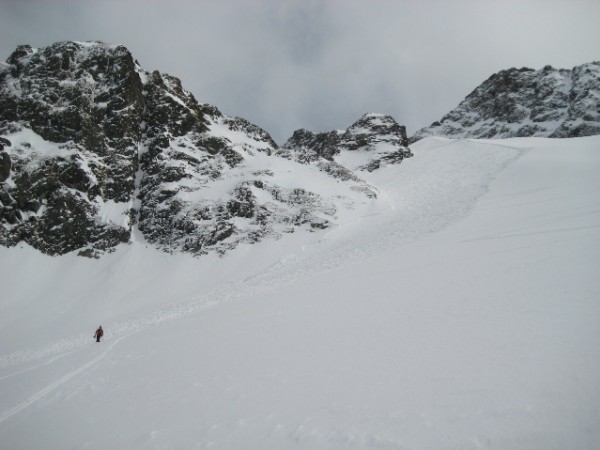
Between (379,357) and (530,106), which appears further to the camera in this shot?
(530,106)

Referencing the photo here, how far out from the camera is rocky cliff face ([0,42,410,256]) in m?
45.4

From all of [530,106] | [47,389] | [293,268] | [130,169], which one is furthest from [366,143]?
[47,389]

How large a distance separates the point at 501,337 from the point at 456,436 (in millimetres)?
3847

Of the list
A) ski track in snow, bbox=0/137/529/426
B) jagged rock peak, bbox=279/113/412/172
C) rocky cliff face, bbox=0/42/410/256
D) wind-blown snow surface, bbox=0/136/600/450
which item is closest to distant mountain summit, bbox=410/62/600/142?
jagged rock peak, bbox=279/113/412/172

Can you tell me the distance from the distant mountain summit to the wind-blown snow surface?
105392mm

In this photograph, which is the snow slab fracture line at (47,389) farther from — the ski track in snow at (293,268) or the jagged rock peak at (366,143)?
the jagged rock peak at (366,143)

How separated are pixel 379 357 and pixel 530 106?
151 metres

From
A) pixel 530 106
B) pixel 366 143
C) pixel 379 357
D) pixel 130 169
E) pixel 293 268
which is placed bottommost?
pixel 379 357

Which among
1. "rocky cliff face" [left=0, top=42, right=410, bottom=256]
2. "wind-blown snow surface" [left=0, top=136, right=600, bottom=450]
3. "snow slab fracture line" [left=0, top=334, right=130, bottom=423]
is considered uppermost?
"rocky cliff face" [left=0, top=42, right=410, bottom=256]

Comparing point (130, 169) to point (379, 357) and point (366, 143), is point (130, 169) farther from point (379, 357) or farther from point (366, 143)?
point (366, 143)

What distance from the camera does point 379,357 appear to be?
895 cm

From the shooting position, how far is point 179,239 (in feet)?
149

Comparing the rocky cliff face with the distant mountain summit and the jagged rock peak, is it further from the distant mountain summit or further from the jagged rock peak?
the distant mountain summit

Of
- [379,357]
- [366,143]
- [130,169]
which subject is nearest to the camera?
[379,357]
